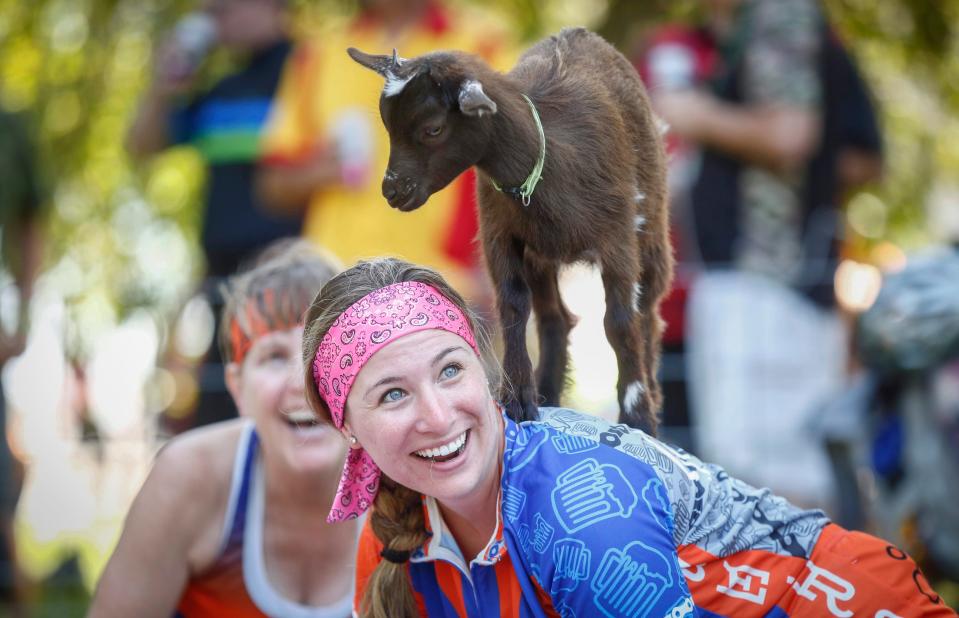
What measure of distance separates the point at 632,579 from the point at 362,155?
2.72m

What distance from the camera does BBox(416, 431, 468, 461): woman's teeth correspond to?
6.38ft

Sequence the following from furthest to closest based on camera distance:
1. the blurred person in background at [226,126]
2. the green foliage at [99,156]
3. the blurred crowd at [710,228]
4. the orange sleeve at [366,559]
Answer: the green foliage at [99,156] < the blurred person in background at [226,126] < the blurred crowd at [710,228] < the orange sleeve at [366,559]

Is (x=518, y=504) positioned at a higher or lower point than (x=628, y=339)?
lower

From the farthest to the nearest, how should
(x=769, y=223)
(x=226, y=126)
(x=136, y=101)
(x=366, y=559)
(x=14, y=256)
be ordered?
(x=136, y=101)
(x=14, y=256)
(x=226, y=126)
(x=769, y=223)
(x=366, y=559)

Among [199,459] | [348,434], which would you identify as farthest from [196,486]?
[348,434]

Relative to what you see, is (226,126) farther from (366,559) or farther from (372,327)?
(372,327)

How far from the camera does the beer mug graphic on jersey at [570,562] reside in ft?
5.92

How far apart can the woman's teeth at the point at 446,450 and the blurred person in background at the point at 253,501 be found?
638mm

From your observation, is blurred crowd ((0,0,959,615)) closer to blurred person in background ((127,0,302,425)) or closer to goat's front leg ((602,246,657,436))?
blurred person in background ((127,0,302,425))

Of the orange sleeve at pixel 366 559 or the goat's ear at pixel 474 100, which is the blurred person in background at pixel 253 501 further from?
the goat's ear at pixel 474 100

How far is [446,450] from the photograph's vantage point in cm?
194

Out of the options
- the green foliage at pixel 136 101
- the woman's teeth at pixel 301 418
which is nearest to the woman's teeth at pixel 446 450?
Answer: the woman's teeth at pixel 301 418

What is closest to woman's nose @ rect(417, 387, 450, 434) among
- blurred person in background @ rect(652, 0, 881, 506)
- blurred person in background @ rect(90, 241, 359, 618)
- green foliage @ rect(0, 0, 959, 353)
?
blurred person in background @ rect(90, 241, 359, 618)

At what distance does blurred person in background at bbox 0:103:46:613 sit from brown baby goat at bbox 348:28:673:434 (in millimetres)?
3606
